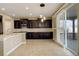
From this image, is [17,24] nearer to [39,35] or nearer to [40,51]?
[39,35]

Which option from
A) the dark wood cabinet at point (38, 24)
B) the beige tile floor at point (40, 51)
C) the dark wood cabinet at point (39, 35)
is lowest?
the beige tile floor at point (40, 51)

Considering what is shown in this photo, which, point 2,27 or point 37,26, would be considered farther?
point 37,26

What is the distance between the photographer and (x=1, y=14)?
32.7ft

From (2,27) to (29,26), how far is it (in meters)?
4.10

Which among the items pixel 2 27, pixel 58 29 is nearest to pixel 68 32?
pixel 58 29

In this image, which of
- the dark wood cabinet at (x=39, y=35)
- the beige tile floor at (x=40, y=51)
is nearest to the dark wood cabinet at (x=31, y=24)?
the dark wood cabinet at (x=39, y=35)

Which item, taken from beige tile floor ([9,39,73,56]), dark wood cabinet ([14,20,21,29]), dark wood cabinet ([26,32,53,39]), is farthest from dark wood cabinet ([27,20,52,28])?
beige tile floor ([9,39,73,56])

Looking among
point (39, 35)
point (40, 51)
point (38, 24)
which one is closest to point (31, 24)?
point (38, 24)

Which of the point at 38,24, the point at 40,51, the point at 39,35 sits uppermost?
the point at 38,24

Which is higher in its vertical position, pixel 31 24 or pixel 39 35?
pixel 31 24

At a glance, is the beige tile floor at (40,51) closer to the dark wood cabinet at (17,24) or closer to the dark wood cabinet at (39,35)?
the dark wood cabinet at (39,35)

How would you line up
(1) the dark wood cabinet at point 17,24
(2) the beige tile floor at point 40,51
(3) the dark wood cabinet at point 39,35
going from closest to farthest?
(2) the beige tile floor at point 40,51 < (3) the dark wood cabinet at point 39,35 < (1) the dark wood cabinet at point 17,24

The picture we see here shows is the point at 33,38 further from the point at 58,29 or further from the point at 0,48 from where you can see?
the point at 0,48

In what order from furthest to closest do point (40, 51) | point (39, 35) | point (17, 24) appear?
point (17, 24) → point (39, 35) → point (40, 51)
